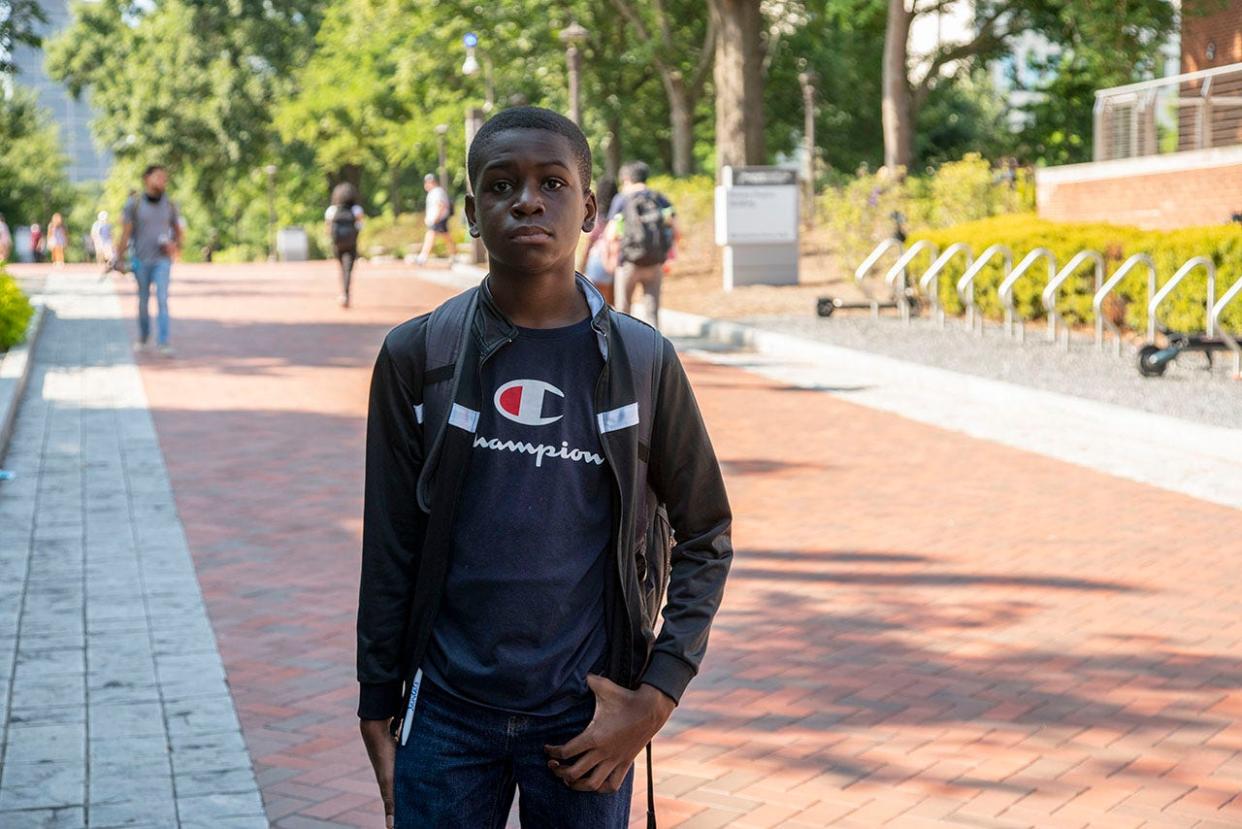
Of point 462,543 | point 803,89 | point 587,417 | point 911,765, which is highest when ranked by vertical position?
point 803,89

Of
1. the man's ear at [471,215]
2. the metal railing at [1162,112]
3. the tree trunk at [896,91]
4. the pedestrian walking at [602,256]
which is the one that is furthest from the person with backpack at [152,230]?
the tree trunk at [896,91]

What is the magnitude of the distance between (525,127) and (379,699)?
32.8 inches

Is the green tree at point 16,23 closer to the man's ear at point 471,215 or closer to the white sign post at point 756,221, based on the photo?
the white sign post at point 756,221

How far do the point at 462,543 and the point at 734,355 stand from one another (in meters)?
14.9

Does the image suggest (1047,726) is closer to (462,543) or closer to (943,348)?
(462,543)

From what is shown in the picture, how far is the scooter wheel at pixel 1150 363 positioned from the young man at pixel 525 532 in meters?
11.6

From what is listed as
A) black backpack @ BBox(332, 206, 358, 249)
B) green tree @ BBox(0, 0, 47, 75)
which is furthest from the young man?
green tree @ BBox(0, 0, 47, 75)

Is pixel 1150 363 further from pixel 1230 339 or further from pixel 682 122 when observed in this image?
pixel 682 122

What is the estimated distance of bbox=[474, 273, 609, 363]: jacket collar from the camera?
236 centimetres

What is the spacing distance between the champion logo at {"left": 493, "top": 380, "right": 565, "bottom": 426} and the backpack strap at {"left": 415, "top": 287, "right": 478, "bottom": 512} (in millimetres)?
67

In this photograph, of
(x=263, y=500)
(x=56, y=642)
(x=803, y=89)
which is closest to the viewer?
(x=56, y=642)

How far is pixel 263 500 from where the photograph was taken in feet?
30.2

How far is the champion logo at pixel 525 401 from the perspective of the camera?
2342mm

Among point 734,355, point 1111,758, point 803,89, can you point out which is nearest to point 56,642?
point 1111,758
